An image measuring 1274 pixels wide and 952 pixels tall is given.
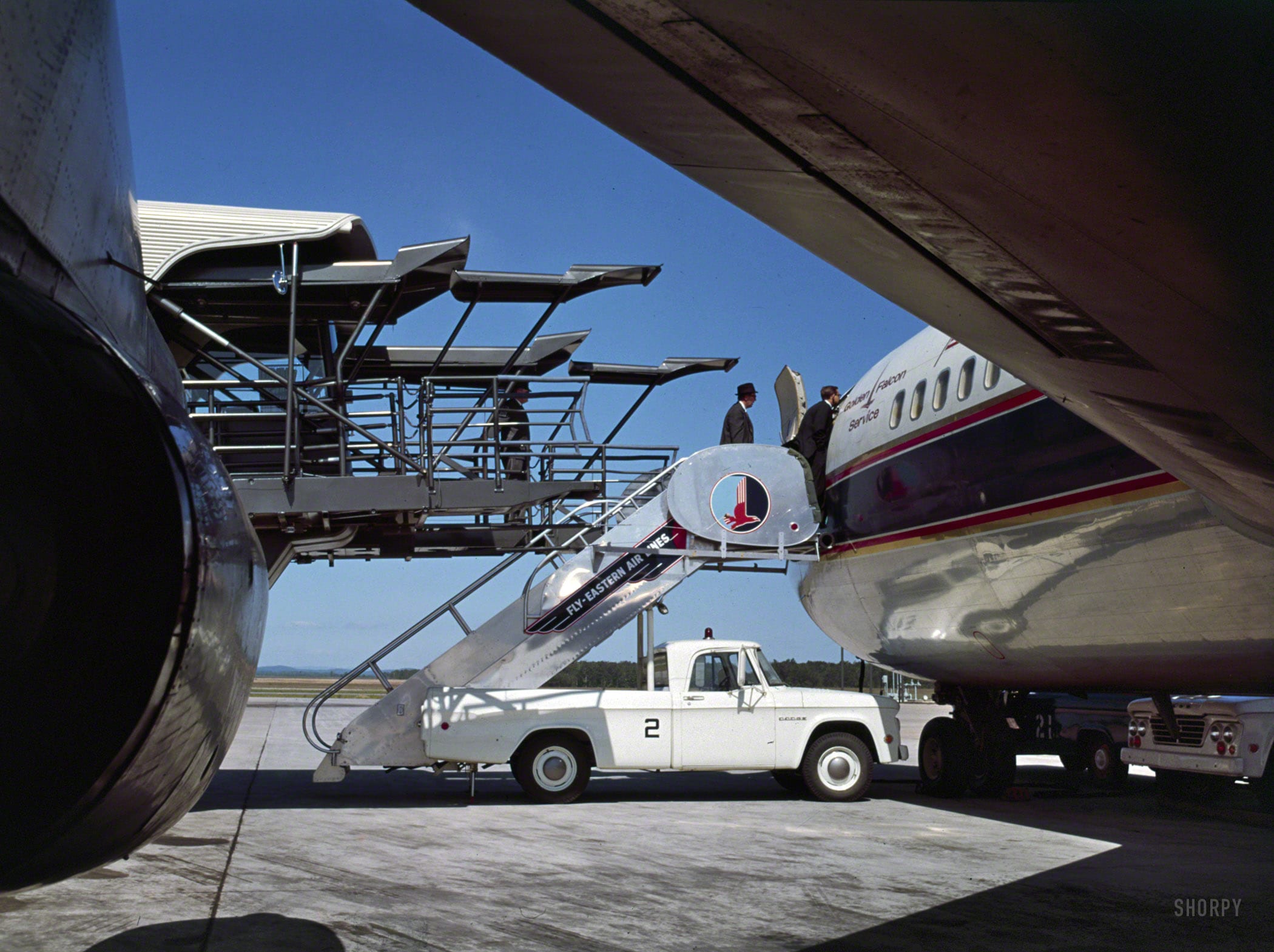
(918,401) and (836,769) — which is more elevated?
(918,401)

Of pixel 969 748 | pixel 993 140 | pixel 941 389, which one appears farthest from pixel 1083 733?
pixel 993 140

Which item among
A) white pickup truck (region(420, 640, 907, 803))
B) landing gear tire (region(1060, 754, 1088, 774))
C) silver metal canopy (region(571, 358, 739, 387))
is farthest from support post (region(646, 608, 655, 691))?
landing gear tire (region(1060, 754, 1088, 774))

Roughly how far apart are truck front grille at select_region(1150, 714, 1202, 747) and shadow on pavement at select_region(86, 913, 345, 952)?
1037 centimetres

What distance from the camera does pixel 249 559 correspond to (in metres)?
2.43

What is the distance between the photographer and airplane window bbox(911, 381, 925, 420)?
10.5 meters

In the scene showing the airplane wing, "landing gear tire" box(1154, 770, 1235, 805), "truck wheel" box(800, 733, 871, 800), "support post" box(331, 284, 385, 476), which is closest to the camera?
the airplane wing

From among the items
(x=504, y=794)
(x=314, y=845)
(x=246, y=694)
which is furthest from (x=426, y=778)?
(x=246, y=694)

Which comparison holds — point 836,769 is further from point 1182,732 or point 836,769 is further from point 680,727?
point 1182,732

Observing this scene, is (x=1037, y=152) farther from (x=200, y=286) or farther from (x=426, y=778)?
(x=426, y=778)

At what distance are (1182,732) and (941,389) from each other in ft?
19.4

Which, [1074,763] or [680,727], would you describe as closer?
[680,727]

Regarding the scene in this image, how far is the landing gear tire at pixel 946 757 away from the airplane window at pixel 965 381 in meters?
5.16

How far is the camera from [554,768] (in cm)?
1323

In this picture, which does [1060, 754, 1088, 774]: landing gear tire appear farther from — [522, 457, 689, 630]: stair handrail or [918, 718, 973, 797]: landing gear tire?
[522, 457, 689, 630]: stair handrail
